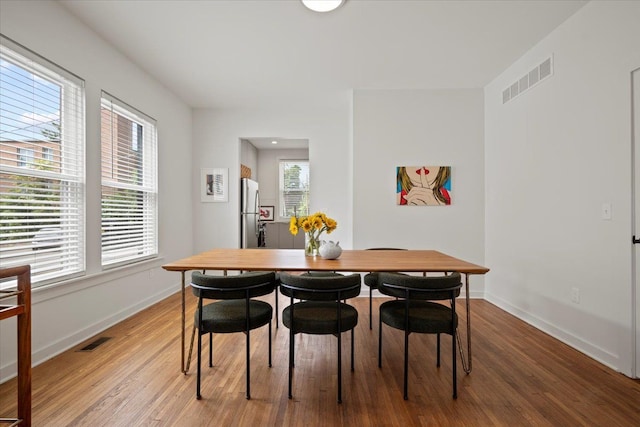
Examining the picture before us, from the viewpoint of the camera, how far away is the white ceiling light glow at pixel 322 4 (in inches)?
97.4

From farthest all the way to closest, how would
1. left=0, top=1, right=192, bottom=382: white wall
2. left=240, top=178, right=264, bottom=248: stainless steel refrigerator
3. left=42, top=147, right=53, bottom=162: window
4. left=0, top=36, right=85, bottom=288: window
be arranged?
left=240, top=178, right=264, bottom=248: stainless steel refrigerator, left=42, top=147, right=53, bottom=162: window, left=0, top=1, right=192, bottom=382: white wall, left=0, top=36, right=85, bottom=288: window

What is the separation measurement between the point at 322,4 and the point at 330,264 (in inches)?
81.2

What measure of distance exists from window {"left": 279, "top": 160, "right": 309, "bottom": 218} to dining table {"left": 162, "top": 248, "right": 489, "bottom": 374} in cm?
464

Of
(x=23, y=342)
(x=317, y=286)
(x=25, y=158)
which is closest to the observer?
(x=23, y=342)

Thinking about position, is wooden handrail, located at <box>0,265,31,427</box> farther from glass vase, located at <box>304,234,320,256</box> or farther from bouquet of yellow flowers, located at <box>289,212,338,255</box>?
glass vase, located at <box>304,234,320,256</box>

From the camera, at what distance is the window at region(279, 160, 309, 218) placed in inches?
292

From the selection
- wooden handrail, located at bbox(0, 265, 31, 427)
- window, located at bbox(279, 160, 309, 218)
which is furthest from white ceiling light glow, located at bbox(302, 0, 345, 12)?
window, located at bbox(279, 160, 309, 218)

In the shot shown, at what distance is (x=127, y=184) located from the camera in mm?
3502

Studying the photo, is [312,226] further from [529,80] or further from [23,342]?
[529,80]

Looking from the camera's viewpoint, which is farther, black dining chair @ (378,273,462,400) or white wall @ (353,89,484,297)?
white wall @ (353,89,484,297)

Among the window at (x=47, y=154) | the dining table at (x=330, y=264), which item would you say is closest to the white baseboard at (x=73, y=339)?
the dining table at (x=330, y=264)

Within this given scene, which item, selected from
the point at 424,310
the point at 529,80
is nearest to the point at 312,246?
the point at 424,310

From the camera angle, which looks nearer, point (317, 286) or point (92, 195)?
point (317, 286)

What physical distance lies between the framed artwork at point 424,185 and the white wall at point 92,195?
327 centimetres
